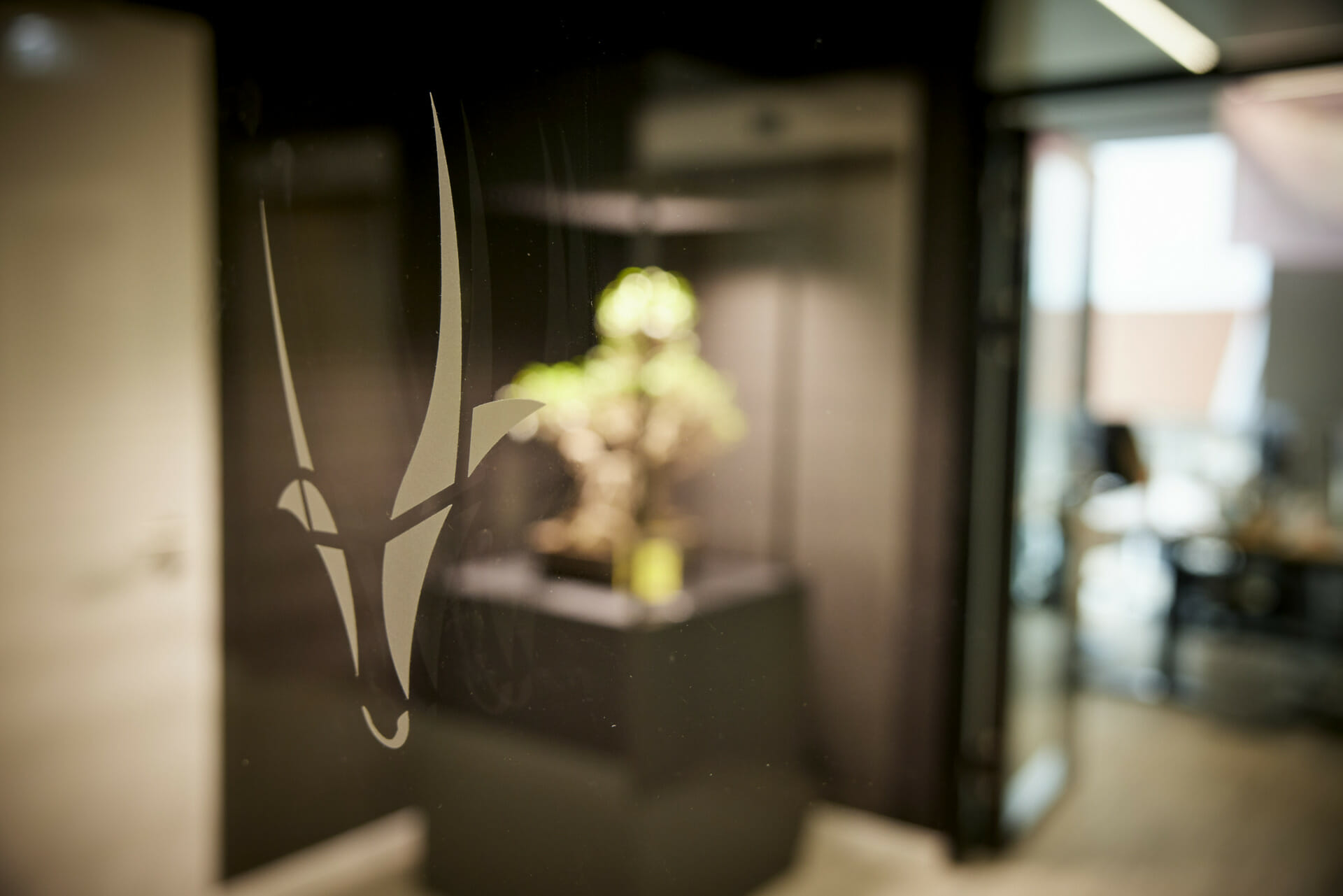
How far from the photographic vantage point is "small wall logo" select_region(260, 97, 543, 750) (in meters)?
0.67

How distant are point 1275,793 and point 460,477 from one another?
130 inches

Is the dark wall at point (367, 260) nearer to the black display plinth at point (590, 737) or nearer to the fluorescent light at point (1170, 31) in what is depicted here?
the black display plinth at point (590, 737)

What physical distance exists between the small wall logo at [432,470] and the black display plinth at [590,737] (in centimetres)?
3

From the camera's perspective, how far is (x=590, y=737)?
68 centimetres

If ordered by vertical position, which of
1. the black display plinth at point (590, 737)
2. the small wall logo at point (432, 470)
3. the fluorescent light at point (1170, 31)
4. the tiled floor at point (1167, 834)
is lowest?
the tiled floor at point (1167, 834)

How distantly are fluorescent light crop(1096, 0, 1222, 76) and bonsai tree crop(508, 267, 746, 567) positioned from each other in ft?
6.23

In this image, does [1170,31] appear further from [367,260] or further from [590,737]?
[590,737]

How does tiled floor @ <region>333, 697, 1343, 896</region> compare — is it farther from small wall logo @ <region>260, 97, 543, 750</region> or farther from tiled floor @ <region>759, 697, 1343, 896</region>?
small wall logo @ <region>260, 97, 543, 750</region>

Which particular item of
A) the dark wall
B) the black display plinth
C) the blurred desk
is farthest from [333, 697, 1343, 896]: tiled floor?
the blurred desk

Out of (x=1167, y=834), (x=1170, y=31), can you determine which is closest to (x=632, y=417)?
(x=1167, y=834)

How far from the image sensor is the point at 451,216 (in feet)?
2.23

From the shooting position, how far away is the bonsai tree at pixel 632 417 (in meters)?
0.69

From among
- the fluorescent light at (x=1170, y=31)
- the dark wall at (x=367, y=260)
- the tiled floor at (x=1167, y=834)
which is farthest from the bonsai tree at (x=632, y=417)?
the fluorescent light at (x=1170, y=31)

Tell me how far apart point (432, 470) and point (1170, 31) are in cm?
275
